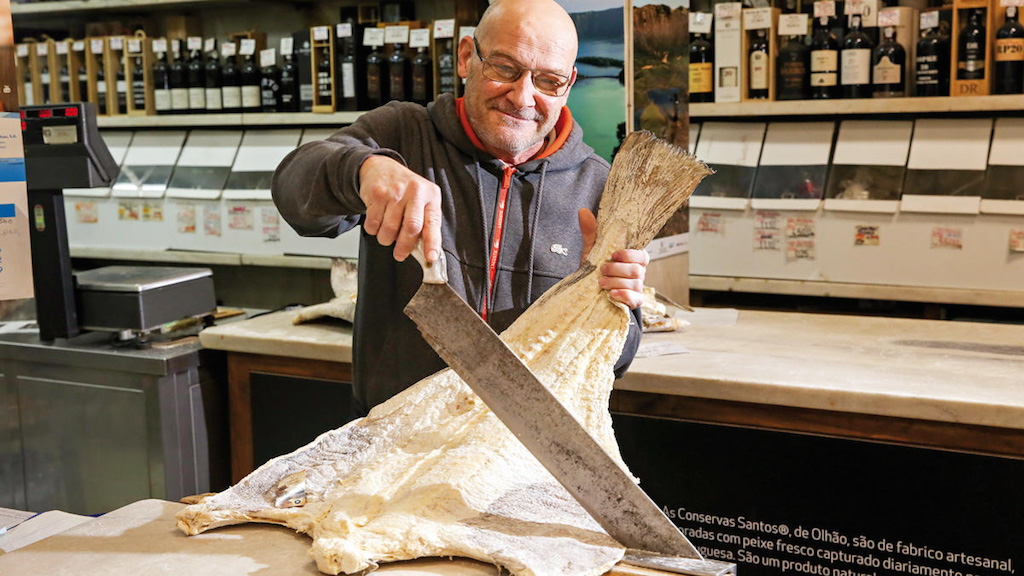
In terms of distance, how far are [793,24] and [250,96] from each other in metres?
2.49

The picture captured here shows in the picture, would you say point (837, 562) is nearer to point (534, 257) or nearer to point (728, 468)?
point (728, 468)

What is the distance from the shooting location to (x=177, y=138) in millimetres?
4891

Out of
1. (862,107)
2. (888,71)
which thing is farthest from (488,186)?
(888,71)

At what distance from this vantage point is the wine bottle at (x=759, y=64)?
378cm

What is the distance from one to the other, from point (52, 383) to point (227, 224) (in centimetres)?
175

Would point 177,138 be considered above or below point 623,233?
above

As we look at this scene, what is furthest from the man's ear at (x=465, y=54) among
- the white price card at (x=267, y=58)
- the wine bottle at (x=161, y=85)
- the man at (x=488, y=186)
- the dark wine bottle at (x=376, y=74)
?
the wine bottle at (x=161, y=85)

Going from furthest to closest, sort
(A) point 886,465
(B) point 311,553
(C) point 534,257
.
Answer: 1. (A) point 886,465
2. (C) point 534,257
3. (B) point 311,553

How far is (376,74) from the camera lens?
4.21m

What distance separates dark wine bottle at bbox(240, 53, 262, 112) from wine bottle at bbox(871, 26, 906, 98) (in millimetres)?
2757

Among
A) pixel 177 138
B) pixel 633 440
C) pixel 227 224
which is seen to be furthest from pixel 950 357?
pixel 177 138

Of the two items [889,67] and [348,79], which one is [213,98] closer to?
[348,79]

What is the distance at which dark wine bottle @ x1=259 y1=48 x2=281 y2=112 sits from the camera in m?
4.50

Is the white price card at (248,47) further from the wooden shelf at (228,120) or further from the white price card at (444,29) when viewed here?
the white price card at (444,29)
